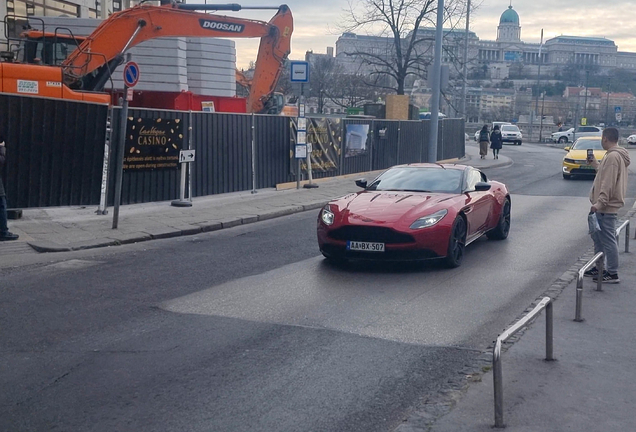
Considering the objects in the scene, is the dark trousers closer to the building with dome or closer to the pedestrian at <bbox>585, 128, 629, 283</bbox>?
the pedestrian at <bbox>585, 128, 629, 283</bbox>

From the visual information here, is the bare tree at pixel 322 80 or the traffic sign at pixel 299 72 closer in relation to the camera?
the traffic sign at pixel 299 72

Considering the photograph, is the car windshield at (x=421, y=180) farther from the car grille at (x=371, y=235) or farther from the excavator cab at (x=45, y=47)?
the excavator cab at (x=45, y=47)

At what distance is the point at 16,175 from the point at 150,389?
937 centimetres

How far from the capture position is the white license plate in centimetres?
978

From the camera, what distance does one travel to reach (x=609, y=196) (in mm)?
9078

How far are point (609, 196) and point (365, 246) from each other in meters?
2.99

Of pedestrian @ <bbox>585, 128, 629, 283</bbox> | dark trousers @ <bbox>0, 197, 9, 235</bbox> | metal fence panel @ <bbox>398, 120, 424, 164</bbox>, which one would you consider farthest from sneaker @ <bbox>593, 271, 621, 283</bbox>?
metal fence panel @ <bbox>398, 120, 424, 164</bbox>

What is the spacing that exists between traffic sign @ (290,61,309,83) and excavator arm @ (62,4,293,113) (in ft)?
8.70

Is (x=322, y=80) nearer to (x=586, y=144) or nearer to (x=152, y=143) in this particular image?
(x=586, y=144)

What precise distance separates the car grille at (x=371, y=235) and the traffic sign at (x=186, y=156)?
290 inches

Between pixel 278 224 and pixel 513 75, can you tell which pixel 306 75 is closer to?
pixel 278 224

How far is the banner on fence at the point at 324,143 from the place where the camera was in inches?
886

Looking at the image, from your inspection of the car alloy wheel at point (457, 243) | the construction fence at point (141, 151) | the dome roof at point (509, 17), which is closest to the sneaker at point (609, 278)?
the car alloy wheel at point (457, 243)

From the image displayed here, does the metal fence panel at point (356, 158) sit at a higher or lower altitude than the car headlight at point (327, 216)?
higher
